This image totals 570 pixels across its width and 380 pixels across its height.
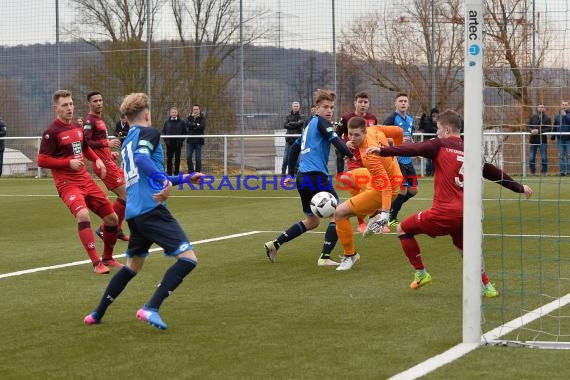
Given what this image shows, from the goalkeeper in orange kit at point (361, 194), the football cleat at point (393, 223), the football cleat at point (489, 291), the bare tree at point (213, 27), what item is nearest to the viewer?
the football cleat at point (489, 291)

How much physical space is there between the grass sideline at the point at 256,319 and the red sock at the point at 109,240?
29 centimetres

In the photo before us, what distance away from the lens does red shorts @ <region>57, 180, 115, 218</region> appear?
1090cm

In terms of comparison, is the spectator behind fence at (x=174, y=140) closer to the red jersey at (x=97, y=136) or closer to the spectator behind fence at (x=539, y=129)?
A: the spectator behind fence at (x=539, y=129)

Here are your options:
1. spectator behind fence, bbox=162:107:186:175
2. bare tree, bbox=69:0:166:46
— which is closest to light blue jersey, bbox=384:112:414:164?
spectator behind fence, bbox=162:107:186:175

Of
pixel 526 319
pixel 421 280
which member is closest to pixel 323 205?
pixel 421 280

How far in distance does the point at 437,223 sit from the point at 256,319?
1882mm

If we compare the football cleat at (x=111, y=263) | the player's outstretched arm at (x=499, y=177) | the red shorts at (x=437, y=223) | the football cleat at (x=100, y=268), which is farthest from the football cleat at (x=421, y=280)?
the football cleat at (x=111, y=263)

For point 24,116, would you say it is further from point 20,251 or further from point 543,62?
point 543,62

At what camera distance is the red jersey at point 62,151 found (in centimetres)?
1089

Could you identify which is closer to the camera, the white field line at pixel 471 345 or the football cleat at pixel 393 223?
the white field line at pixel 471 345

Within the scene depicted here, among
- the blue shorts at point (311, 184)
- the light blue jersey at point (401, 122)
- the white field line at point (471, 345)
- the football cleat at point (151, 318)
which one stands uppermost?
the light blue jersey at point (401, 122)

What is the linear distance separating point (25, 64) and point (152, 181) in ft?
89.3

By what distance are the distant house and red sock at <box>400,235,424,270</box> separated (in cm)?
2367

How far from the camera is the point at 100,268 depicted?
406 inches
